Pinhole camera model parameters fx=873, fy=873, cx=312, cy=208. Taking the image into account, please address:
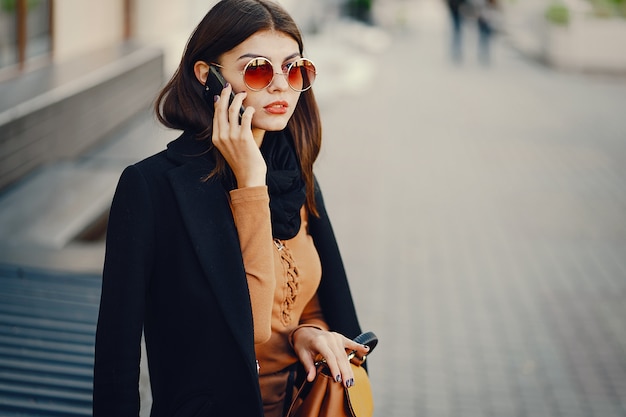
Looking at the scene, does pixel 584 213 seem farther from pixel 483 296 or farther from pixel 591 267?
pixel 483 296

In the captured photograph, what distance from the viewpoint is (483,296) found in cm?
671

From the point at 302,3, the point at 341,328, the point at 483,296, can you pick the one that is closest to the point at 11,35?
the point at 483,296

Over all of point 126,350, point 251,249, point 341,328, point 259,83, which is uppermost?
point 259,83

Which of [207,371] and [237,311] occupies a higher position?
[237,311]

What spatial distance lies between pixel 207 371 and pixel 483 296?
4.74 m

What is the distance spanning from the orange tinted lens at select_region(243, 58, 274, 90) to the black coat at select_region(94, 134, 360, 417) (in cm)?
24

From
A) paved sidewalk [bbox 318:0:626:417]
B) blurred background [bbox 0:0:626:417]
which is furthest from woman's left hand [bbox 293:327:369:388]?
paved sidewalk [bbox 318:0:626:417]

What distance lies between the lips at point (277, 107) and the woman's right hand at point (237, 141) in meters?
0.09

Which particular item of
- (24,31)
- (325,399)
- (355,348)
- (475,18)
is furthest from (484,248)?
(475,18)

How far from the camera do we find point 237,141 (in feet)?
7.32

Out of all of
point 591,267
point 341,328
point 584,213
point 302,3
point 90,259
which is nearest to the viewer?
point 341,328

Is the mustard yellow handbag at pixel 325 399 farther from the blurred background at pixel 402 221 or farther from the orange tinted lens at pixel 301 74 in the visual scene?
the blurred background at pixel 402 221

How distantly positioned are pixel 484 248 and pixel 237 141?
598 cm

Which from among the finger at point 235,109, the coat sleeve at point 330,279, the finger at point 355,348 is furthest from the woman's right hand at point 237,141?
the finger at point 355,348
